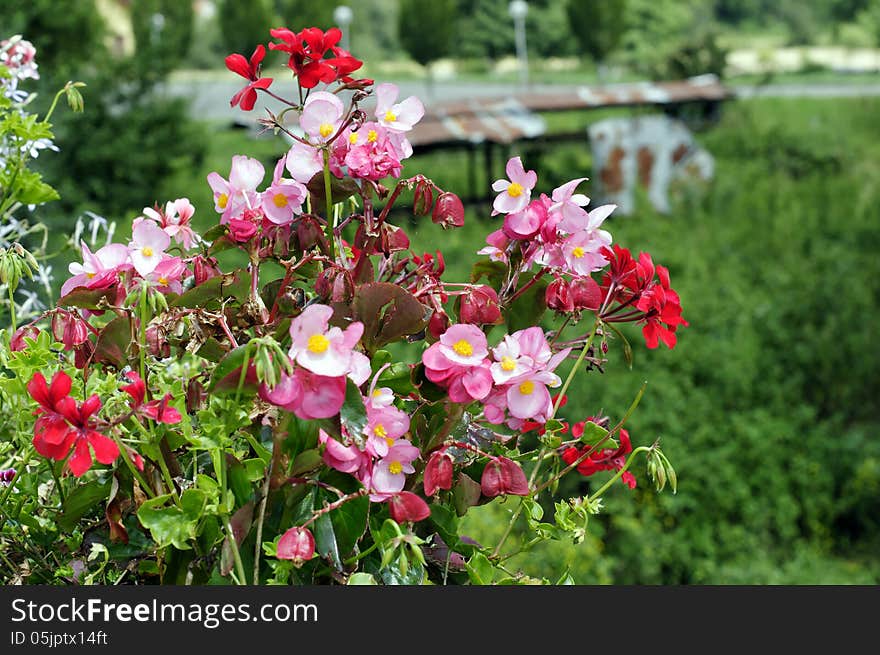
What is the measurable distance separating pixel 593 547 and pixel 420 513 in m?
2.90

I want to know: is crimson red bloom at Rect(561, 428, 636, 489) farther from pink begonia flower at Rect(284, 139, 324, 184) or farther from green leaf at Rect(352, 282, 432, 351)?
pink begonia flower at Rect(284, 139, 324, 184)

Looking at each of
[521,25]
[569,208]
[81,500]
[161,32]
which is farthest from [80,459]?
[521,25]

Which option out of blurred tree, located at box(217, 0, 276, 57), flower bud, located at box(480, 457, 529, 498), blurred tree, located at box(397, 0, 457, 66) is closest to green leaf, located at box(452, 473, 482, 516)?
flower bud, located at box(480, 457, 529, 498)

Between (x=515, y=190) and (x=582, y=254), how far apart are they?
0.27ft

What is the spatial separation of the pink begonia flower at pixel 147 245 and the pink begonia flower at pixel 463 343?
264mm

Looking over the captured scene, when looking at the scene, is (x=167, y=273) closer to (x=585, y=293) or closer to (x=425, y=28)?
(x=585, y=293)

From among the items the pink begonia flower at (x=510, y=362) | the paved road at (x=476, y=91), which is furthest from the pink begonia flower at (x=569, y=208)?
the paved road at (x=476, y=91)

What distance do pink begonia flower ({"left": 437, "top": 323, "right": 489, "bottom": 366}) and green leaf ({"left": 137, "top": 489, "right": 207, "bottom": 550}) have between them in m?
0.22

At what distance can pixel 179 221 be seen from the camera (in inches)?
39.9

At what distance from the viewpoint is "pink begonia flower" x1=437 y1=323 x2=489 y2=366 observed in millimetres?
838

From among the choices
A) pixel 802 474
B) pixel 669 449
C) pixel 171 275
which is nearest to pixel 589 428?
pixel 171 275

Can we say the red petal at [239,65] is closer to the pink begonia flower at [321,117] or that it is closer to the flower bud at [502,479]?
the pink begonia flower at [321,117]

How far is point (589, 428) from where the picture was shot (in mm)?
968

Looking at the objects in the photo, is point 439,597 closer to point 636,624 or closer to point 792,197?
point 636,624
